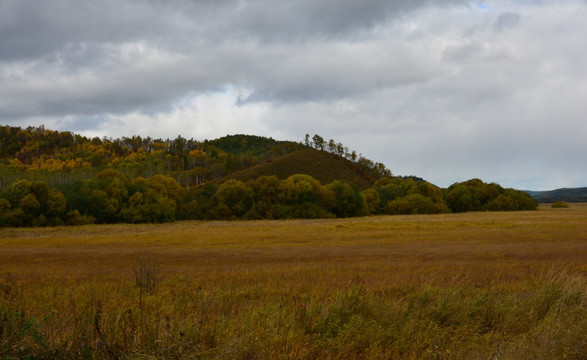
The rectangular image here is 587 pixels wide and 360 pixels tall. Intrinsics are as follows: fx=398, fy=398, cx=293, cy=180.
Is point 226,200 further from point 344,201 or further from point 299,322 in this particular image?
point 299,322

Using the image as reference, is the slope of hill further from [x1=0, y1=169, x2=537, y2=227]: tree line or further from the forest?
[x1=0, y1=169, x2=537, y2=227]: tree line

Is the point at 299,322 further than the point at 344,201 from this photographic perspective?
No

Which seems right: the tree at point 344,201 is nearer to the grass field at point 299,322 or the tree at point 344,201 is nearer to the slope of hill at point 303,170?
the slope of hill at point 303,170

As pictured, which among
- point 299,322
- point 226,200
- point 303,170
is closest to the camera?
point 299,322

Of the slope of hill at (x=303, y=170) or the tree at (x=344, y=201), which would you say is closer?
the tree at (x=344, y=201)

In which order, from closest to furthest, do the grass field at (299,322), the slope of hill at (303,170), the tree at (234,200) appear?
the grass field at (299,322)
the tree at (234,200)
the slope of hill at (303,170)

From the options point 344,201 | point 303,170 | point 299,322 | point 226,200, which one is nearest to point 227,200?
point 226,200

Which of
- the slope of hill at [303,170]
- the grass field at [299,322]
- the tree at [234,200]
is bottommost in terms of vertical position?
the grass field at [299,322]

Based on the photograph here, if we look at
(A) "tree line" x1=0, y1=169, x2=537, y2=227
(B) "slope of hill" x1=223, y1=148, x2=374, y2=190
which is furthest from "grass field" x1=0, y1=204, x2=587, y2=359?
(B) "slope of hill" x1=223, y1=148, x2=374, y2=190

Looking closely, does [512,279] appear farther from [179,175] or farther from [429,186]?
[179,175]

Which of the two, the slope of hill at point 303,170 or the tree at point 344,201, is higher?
the slope of hill at point 303,170

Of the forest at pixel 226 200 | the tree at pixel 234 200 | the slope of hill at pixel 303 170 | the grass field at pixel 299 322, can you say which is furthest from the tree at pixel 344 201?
the grass field at pixel 299 322

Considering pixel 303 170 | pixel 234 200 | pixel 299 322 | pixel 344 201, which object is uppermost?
pixel 303 170

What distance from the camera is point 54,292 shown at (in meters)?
13.5
